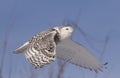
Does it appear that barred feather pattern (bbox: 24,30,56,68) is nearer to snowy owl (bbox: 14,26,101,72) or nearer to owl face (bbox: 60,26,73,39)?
snowy owl (bbox: 14,26,101,72)

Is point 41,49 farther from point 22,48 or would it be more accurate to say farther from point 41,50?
point 22,48

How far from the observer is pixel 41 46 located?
5.21 metres

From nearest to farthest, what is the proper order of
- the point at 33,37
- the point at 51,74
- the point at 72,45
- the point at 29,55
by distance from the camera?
the point at 51,74 → the point at 29,55 → the point at 33,37 → the point at 72,45

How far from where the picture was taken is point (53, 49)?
4.95 metres

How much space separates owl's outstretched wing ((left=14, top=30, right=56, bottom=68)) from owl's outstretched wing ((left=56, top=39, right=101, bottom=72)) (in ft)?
3.62

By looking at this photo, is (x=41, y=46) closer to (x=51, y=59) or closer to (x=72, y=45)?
(x=51, y=59)

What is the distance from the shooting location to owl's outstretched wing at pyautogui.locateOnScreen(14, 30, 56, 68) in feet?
16.1

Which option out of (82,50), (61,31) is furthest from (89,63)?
(61,31)

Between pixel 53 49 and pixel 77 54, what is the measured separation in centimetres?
194

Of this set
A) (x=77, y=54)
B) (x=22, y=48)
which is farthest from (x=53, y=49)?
(x=77, y=54)

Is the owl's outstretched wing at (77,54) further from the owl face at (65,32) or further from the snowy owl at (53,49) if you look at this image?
the owl face at (65,32)

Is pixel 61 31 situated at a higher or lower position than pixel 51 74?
higher

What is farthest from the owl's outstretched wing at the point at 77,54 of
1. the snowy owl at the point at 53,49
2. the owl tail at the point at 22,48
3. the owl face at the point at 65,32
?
the owl tail at the point at 22,48

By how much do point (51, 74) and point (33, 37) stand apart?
1552 millimetres
